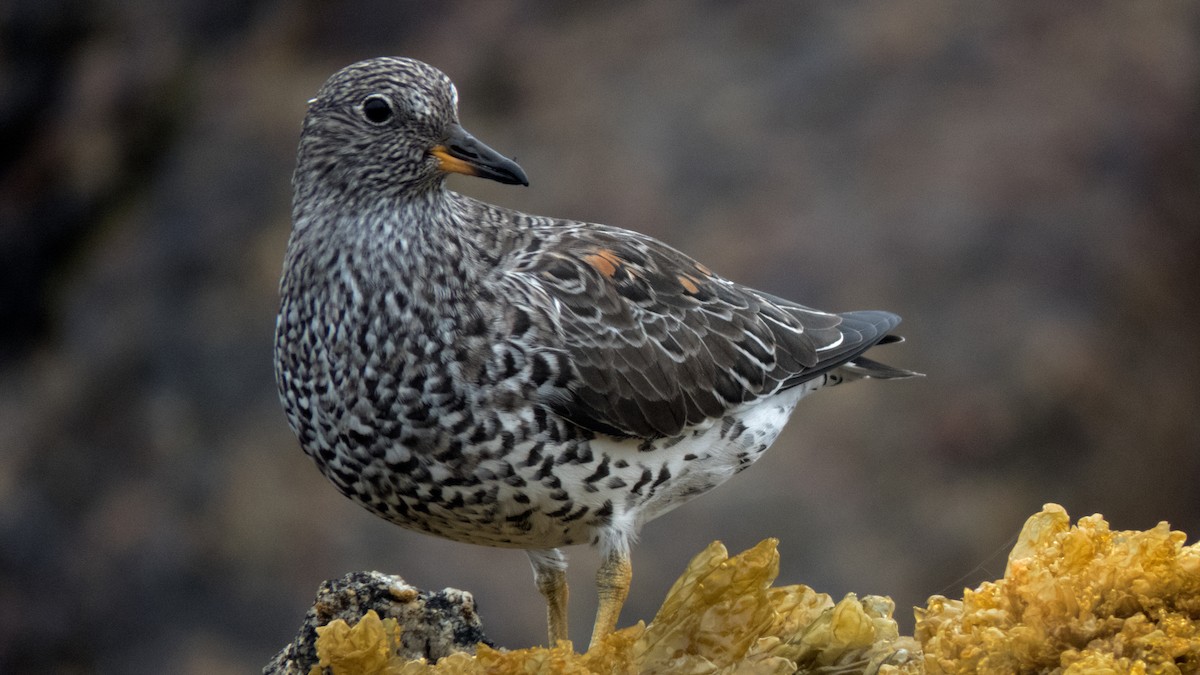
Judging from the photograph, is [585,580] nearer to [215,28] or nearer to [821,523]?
[821,523]

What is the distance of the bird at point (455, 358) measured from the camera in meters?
3.28

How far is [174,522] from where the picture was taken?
24.9ft

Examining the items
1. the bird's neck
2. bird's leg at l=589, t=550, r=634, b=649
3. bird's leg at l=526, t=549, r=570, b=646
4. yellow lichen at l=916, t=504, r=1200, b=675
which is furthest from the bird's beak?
yellow lichen at l=916, t=504, r=1200, b=675

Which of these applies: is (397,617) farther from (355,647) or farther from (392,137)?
(392,137)

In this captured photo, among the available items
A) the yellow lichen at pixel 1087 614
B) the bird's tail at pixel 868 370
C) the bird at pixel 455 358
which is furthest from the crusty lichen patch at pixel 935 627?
the bird's tail at pixel 868 370

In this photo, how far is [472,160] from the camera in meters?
3.41

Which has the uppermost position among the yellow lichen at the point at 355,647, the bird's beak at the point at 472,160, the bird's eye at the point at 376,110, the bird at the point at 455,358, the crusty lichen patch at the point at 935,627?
the bird's eye at the point at 376,110

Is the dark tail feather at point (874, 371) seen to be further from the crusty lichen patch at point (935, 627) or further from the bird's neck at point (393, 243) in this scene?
the bird's neck at point (393, 243)

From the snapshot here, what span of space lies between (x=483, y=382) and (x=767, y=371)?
1.07 meters

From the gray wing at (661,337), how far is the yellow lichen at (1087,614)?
1.07 metres

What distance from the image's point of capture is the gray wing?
3.51 m

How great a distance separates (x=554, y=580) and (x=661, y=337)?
777 millimetres

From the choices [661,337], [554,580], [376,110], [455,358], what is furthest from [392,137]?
[554,580]

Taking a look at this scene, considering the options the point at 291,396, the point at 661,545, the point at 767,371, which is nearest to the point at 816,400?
the point at 661,545
